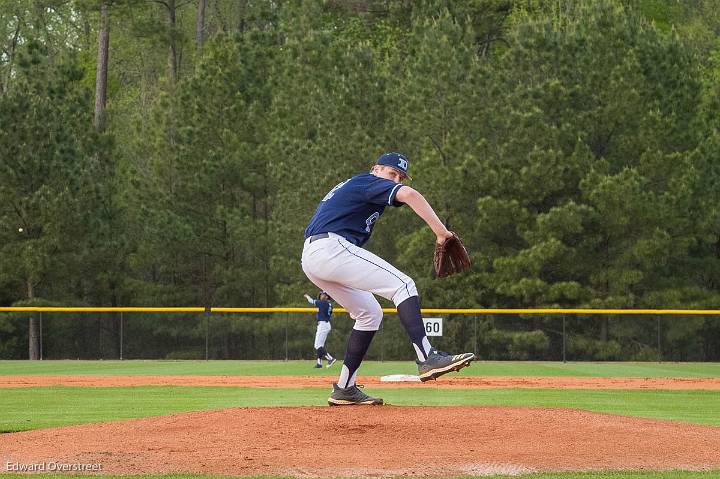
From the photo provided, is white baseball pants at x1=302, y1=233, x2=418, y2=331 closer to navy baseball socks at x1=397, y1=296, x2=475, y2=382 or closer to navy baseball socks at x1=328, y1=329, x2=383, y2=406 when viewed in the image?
navy baseball socks at x1=397, y1=296, x2=475, y2=382

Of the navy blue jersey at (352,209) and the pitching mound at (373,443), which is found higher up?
the navy blue jersey at (352,209)

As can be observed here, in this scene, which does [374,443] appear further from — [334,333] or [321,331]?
[334,333]

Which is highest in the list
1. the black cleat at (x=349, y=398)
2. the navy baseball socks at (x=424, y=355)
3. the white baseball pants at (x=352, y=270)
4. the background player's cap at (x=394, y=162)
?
→ the background player's cap at (x=394, y=162)

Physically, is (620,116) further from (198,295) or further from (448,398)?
(448,398)

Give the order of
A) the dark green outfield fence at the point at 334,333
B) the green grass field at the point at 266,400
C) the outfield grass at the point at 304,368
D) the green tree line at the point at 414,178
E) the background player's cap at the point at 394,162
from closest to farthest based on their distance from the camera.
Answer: the background player's cap at the point at 394,162 < the green grass field at the point at 266,400 < the outfield grass at the point at 304,368 < the dark green outfield fence at the point at 334,333 < the green tree line at the point at 414,178

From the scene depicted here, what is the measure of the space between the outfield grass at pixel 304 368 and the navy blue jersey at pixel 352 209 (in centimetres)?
1265

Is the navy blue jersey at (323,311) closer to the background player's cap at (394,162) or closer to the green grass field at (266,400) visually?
the green grass field at (266,400)

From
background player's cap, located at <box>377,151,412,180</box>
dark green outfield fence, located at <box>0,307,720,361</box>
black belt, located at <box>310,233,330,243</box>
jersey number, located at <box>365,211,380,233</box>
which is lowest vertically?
dark green outfield fence, located at <box>0,307,720,361</box>

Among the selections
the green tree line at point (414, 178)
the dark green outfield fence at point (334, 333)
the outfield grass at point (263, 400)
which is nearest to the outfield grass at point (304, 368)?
the dark green outfield fence at point (334, 333)

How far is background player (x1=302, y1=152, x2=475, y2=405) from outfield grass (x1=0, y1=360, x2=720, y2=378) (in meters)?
12.6

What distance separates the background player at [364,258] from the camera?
7.56 m

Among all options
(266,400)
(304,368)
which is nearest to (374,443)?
(266,400)

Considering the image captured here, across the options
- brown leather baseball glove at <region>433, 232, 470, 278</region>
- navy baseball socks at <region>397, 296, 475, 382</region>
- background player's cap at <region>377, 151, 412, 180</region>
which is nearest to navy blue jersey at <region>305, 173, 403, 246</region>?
background player's cap at <region>377, 151, 412, 180</region>

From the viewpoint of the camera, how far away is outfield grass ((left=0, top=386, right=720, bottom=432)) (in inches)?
464
